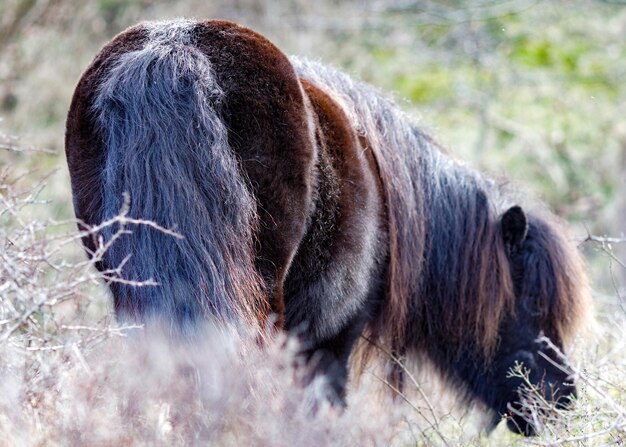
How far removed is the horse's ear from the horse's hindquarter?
90 cm

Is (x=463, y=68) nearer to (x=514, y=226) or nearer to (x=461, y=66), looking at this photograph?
(x=461, y=66)

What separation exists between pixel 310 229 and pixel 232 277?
2.18 feet

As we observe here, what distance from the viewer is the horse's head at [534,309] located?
4.43 metres

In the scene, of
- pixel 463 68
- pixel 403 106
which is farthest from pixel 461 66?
pixel 403 106

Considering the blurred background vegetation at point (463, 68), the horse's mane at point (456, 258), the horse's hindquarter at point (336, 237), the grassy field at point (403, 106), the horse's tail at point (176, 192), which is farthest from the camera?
the blurred background vegetation at point (463, 68)

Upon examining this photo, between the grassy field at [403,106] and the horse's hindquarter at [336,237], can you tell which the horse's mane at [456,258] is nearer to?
the grassy field at [403,106]

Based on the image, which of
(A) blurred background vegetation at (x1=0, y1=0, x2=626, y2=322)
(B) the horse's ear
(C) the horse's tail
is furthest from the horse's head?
(A) blurred background vegetation at (x1=0, y1=0, x2=626, y2=322)

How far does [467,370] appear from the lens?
4.68 m

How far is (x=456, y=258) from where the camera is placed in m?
4.49

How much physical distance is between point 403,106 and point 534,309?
1.43 m

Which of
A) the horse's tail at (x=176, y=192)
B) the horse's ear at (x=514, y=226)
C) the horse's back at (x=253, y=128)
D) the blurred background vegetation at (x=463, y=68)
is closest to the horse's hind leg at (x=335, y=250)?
the horse's back at (x=253, y=128)

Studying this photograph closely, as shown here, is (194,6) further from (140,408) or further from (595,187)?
(140,408)

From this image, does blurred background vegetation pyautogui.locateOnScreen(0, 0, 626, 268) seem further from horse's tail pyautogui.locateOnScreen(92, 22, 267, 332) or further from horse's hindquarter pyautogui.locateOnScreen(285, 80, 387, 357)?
horse's tail pyautogui.locateOnScreen(92, 22, 267, 332)

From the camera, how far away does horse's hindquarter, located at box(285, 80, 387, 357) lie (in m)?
3.47
